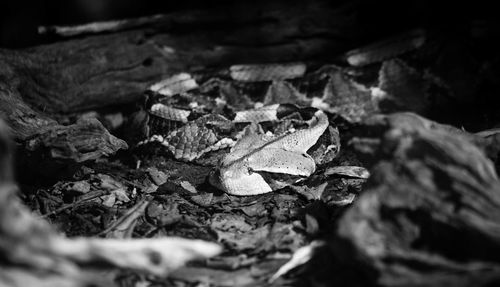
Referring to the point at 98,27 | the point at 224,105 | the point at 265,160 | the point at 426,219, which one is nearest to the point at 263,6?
the point at 224,105

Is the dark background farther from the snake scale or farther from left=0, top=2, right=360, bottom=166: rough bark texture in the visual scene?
the snake scale

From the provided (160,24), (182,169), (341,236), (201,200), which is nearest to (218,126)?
(182,169)

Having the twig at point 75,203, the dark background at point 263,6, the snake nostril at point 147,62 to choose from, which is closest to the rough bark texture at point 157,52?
the snake nostril at point 147,62

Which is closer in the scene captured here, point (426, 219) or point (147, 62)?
point (426, 219)

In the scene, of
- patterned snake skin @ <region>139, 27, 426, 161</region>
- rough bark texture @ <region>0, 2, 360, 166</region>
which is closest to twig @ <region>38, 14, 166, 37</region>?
rough bark texture @ <region>0, 2, 360, 166</region>

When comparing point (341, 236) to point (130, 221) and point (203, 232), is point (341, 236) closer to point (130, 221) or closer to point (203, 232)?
point (203, 232)

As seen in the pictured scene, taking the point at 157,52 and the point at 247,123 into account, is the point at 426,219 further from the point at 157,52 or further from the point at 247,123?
the point at 157,52
